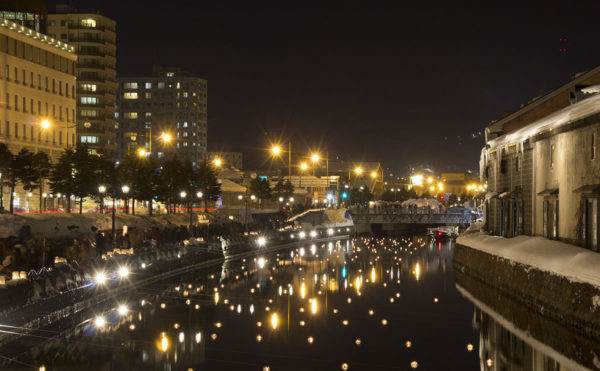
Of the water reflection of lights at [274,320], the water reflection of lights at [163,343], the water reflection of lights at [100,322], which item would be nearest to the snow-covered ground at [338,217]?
the water reflection of lights at [274,320]

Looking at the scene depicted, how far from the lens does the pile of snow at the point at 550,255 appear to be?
2055 centimetres

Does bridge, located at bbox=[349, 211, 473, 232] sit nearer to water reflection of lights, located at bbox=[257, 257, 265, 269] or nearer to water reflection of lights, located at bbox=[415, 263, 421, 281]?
water reflection of lights, located at bbox=[257, 257, 265, 269]

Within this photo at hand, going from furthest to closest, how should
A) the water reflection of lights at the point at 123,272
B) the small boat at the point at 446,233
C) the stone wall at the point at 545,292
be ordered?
the small boat at the point at 446,233 → the water reflection of lights at the point at 123,272 → the stone wall at the point at 545,292

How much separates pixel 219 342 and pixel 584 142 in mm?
16042

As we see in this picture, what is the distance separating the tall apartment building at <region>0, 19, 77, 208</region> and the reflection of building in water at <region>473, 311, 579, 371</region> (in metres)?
56.7

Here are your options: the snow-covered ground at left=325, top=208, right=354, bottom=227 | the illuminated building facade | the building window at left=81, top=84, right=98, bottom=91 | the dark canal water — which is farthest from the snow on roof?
the building window at left=81, top=84, right=98, bottom=91

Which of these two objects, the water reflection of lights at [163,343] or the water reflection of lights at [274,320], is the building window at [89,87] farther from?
the water reflection of lights at [163,343]

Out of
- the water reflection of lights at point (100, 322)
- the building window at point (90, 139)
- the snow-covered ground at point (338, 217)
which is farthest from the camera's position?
the building window at point (90, 139)

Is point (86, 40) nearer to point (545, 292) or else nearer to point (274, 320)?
point (274, 320)

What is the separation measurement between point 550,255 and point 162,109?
168370 millimetres

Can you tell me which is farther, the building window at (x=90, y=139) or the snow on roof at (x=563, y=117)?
the building window at (x=90, y=139)

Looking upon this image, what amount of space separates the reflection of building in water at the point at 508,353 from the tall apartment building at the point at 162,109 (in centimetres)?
16333

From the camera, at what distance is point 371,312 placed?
27.5 m

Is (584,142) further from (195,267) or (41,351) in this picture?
(195,267)
